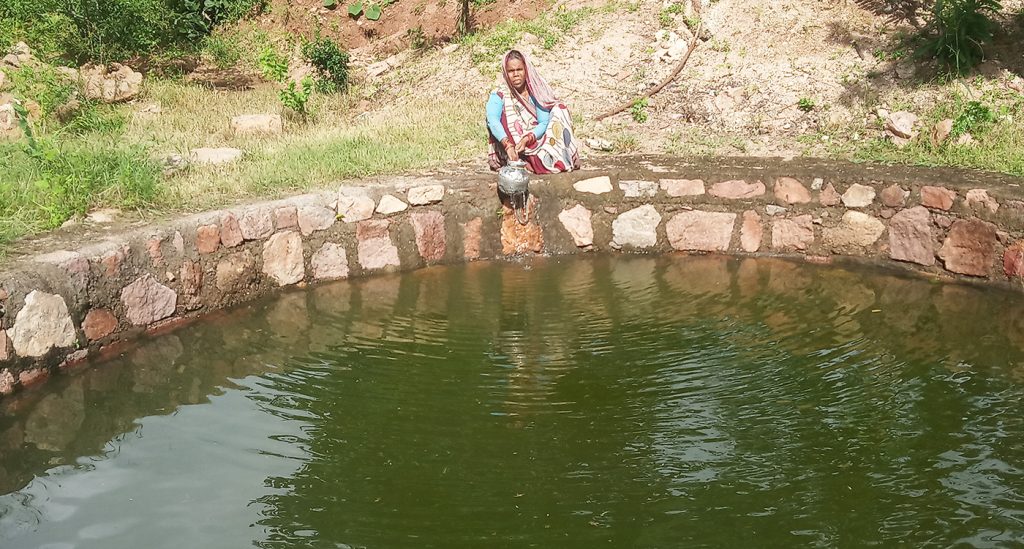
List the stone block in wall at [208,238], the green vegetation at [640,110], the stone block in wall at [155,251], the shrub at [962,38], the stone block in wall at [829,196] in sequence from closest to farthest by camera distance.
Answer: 1. the stone block in wall at [155,251]
2. the stone block in wall at [208,238]
3. the stone block in wall at [829,196]
4. the shrub at [962,38]
5. the green vegetation at [640,110]

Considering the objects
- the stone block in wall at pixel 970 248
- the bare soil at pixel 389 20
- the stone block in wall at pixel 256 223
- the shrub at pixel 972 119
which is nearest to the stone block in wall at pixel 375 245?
the stone block in wall at pixel 256 223

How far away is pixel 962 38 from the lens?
8.28 meters

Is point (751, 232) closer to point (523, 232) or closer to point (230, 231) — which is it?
point (523, 232)

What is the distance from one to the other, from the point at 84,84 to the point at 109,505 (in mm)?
6399

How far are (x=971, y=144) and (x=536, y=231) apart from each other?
3.13m

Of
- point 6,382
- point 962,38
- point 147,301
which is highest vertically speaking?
point 962,38

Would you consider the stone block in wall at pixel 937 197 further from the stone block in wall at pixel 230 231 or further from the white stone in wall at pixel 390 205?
the stone block in wall at pixel 230 231

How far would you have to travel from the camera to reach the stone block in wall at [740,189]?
23.7 feet

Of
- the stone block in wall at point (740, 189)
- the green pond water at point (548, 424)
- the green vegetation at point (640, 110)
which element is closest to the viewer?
the green pond water at point (548, 424)

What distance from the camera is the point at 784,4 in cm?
981

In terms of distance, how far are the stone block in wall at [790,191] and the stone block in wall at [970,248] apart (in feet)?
3.15

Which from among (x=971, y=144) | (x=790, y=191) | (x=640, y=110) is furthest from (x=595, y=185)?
(x=971, y=144)

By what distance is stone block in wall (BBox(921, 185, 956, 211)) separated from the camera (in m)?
6.65

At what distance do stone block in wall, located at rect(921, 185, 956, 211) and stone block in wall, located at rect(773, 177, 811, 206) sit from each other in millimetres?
754
